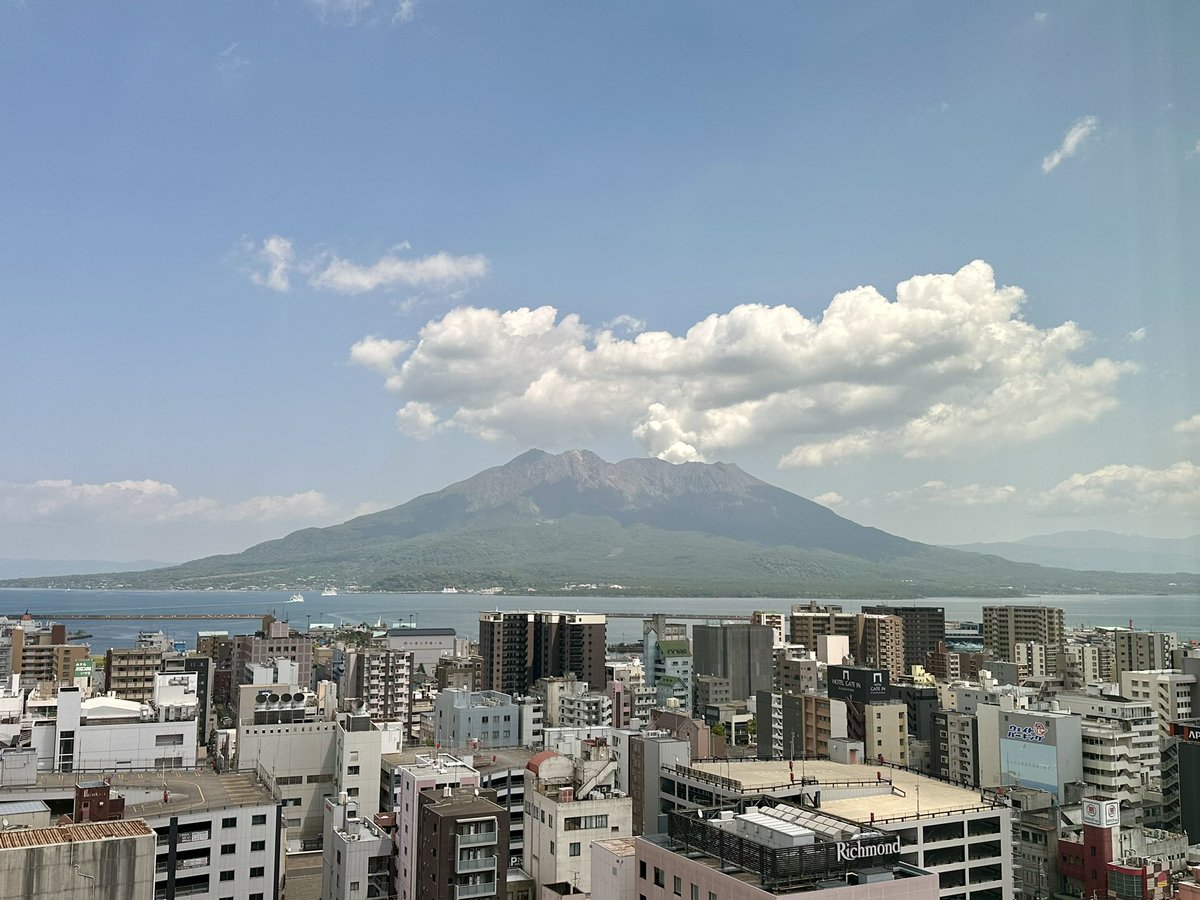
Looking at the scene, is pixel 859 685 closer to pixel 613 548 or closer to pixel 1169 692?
pixel 1169 692

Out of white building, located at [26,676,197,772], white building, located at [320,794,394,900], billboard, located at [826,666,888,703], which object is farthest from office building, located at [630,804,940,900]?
billboard, located at [826,666,888,703]

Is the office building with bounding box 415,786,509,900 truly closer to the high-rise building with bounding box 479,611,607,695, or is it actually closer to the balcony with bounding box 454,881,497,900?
the balcony with bounding box 454,881,497,900

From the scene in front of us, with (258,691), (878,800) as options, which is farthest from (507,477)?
(878,800)

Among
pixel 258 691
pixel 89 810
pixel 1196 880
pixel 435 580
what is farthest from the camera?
pixel 435 580

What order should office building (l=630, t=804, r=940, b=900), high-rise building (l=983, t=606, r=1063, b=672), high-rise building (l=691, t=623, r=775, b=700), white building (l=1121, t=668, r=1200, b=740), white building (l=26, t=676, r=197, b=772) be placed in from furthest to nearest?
high-rise building (l=983, t=606, r=1063, b=672) < high-rise building (l=691, t=623, r=775, b=700) < white building (l=1121, t=668, r=1200, b=740) < white building (l=26, t=676, r=197, b=772) < office building (l=630, t=804, r=940, b=900)

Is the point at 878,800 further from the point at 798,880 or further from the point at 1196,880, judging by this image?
the point at 798,880
